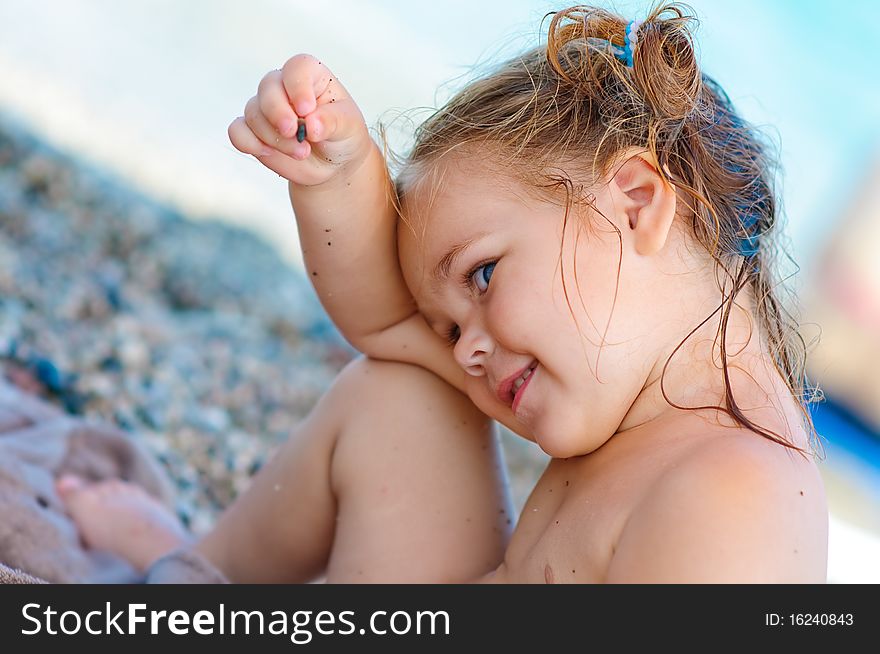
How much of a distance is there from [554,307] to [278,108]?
0.40 m

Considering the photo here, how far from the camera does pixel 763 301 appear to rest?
1.30 m

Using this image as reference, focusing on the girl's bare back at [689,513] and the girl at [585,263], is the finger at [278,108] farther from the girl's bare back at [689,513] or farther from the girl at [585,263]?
the girl's bare back at [689,513]

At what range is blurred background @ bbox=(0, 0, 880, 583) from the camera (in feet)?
7.43

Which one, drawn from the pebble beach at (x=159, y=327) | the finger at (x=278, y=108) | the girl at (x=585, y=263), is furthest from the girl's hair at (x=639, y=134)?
the pebble beach at (x=159, y=327)

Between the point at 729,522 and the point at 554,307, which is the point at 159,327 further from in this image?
→ the point at 729,522

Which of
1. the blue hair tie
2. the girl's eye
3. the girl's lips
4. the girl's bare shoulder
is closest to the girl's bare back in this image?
the girl's bare shoulder

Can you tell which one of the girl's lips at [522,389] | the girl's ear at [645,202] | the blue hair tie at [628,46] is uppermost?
the blue hair tie at [628,46]

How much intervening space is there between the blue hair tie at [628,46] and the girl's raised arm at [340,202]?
35 cm

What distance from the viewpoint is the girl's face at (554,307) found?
45.5 inches

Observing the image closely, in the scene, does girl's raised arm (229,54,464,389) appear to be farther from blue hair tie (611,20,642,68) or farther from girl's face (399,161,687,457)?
blue hair tie (611,20,642,68)

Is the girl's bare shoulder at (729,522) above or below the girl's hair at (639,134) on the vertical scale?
below

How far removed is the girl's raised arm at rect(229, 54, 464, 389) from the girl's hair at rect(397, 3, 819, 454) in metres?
0.08

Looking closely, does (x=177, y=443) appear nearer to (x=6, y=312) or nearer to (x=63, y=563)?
(x=6, y=312)

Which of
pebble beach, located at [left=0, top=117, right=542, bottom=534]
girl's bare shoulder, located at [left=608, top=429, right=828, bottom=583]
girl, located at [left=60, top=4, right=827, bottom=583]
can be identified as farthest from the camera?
pebble beach, located at [left=0, top=117, right=542, bottom=534]
